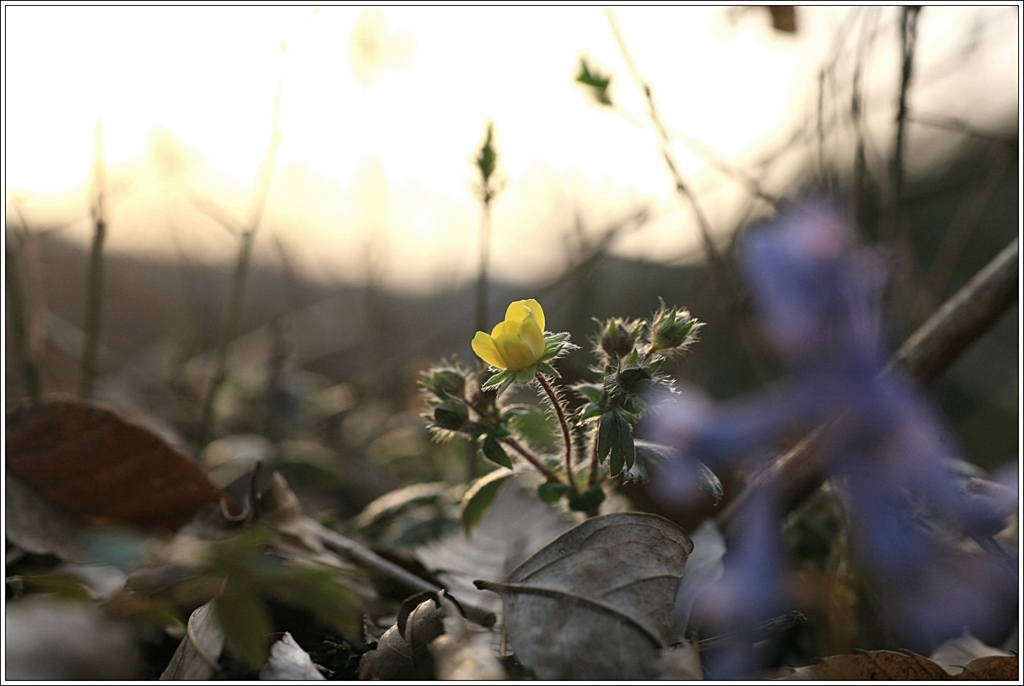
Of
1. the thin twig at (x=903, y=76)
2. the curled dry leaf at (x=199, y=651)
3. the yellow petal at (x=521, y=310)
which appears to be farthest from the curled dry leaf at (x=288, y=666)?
the thin twig at (x=903, y=76)

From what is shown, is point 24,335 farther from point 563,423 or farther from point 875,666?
point 875,666

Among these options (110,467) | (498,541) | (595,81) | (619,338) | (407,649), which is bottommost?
(498,541)

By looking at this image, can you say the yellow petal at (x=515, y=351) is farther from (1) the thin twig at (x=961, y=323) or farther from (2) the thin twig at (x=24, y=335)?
(2) the thin twig at (x=24, y=335)

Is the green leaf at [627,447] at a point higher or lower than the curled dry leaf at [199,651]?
higher

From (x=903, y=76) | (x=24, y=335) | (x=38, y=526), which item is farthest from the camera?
(x=24, y=335)

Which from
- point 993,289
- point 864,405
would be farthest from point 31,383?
point 993,289

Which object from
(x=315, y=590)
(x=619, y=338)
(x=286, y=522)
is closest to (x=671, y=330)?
(x=619, y=338)
